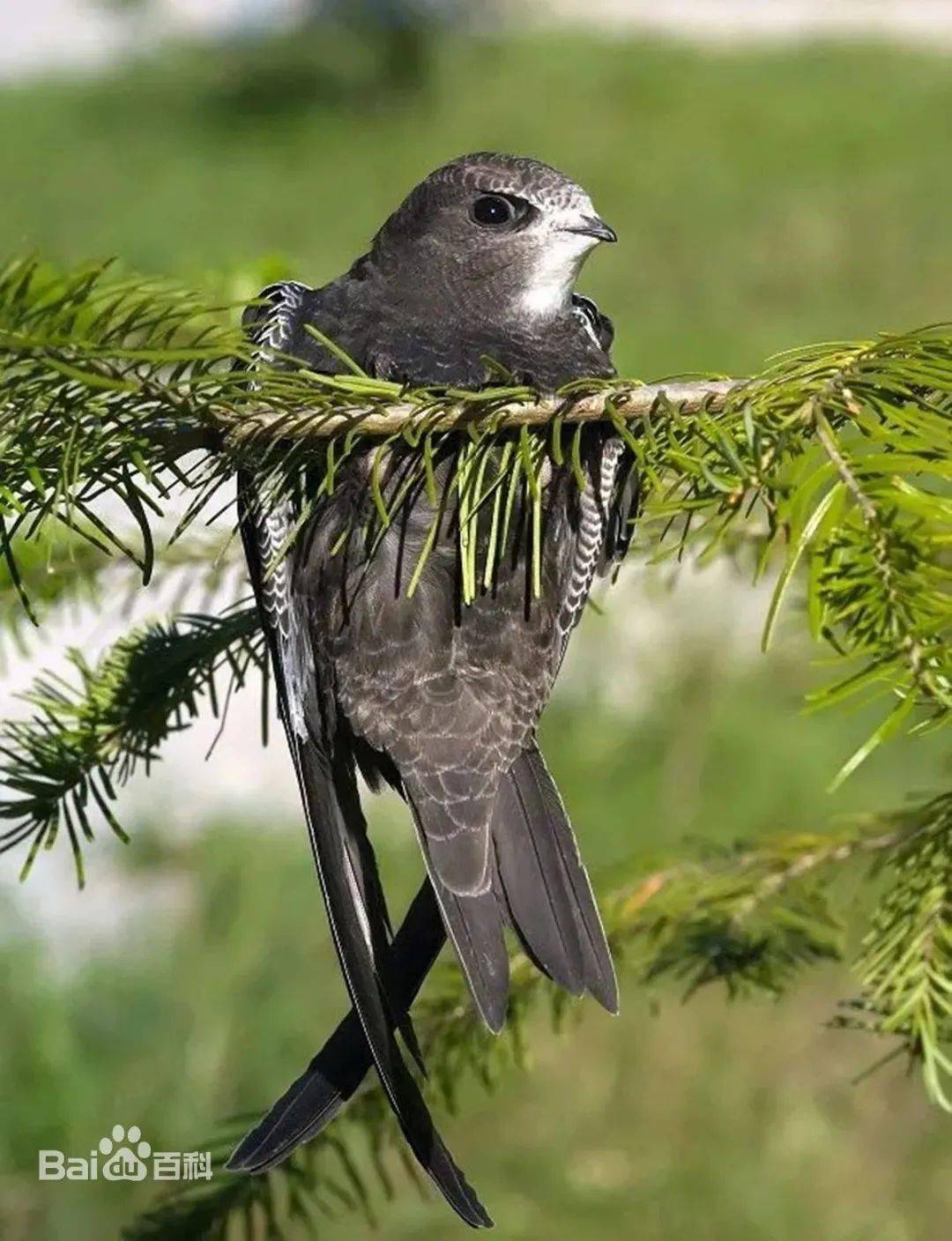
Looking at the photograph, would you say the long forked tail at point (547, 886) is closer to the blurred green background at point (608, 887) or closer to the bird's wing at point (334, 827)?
the bird's wing at point (334, 827)

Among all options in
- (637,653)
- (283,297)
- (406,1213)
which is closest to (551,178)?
(283,297)

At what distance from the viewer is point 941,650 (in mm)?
1293

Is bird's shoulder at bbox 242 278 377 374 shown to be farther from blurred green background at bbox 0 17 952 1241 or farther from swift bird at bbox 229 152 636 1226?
blurred green background at bbox 0 17 952 1241

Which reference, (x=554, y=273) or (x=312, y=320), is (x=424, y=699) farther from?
(x=554, y=273)

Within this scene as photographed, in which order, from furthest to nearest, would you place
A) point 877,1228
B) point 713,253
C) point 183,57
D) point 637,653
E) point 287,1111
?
point 183,57
point 713,253
point 637,653
point 877,1228
point 287,1111

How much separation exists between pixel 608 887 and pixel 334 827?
412 mm

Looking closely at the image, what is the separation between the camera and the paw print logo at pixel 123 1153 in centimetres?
319

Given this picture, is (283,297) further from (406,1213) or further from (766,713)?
(766,713)

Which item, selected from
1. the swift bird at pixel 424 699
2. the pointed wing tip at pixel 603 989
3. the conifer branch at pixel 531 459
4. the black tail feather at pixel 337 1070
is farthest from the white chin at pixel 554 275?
the pointed wing tip at pixel 603 989

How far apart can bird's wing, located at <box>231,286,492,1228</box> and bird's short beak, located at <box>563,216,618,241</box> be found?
0.46 m

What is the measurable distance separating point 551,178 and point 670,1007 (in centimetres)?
231

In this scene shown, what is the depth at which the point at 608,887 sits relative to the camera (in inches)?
83.9

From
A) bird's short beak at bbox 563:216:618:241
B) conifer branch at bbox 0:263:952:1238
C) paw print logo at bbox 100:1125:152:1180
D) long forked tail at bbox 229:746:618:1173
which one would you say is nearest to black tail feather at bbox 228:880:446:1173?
long forked tail at bbox 229:746:618:1173

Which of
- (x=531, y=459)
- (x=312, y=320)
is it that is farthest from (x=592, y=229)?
(x=531, y=459)
